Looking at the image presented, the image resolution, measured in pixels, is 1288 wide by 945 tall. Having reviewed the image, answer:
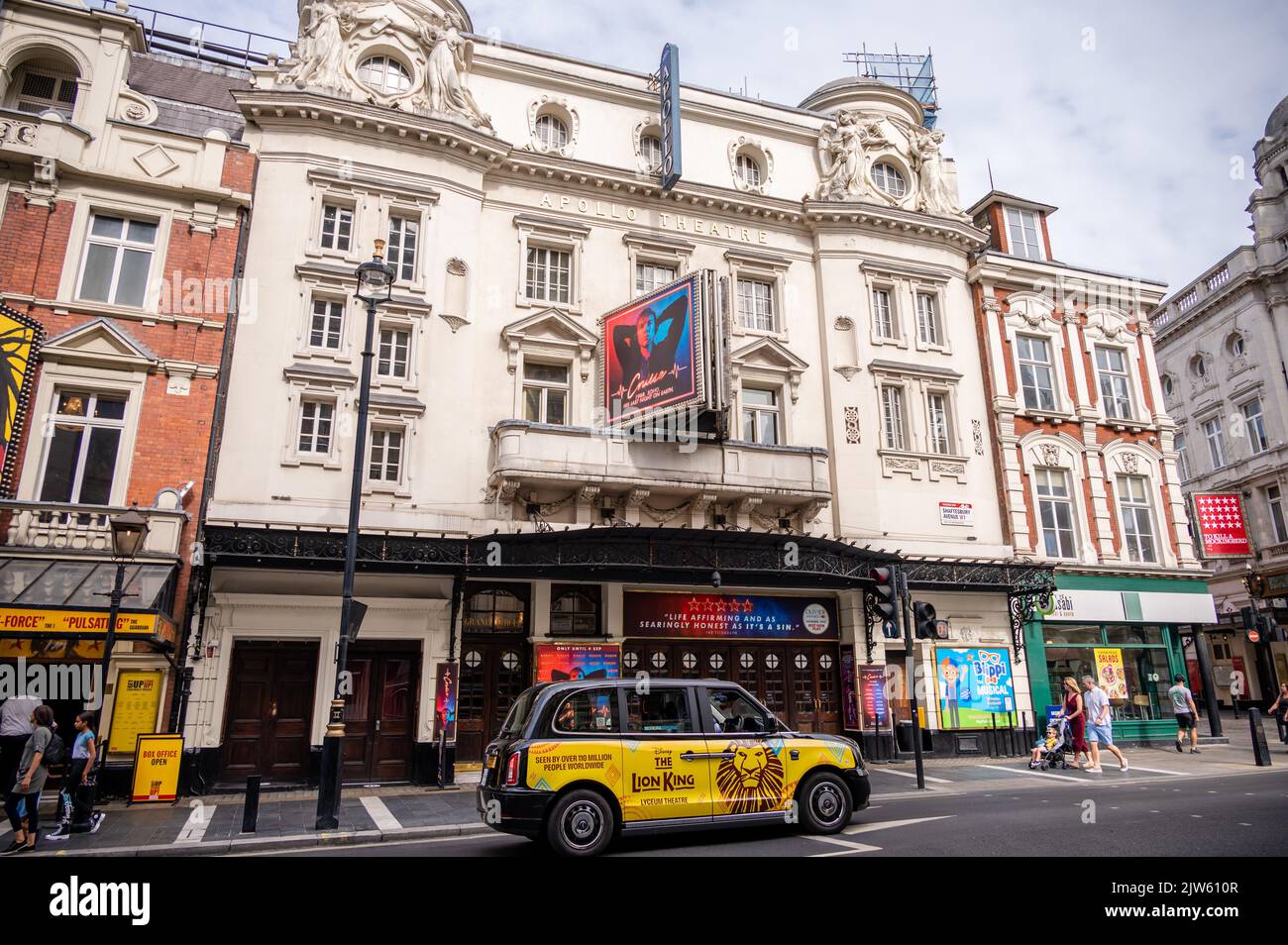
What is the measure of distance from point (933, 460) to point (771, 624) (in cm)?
683

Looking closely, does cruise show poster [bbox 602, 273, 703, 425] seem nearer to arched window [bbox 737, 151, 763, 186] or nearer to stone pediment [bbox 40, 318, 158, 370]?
arched window [bbox 737, 151, 763, 186]

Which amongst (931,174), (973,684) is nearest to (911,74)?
(931,174)

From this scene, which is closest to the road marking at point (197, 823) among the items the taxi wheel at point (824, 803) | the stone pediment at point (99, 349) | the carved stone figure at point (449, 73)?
the taxi wheel at point (824, 803)

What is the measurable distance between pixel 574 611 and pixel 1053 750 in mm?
11022

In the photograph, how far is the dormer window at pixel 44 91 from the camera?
1764 centimetres

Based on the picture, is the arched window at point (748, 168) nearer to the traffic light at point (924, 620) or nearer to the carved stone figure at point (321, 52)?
the carved stone figure at point (321, 52)

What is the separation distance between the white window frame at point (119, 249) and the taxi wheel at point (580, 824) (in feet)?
46.7

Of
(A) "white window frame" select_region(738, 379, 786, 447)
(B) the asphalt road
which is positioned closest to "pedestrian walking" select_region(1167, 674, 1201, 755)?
(B) the asphalt road

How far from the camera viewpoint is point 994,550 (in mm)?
22031

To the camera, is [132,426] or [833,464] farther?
[833,464]

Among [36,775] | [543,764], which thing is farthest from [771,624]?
[36,775]

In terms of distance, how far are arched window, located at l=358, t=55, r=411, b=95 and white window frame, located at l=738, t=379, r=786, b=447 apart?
1179 centimetres

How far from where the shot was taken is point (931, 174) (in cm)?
2469

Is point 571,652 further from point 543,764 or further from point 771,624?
point 543,764
